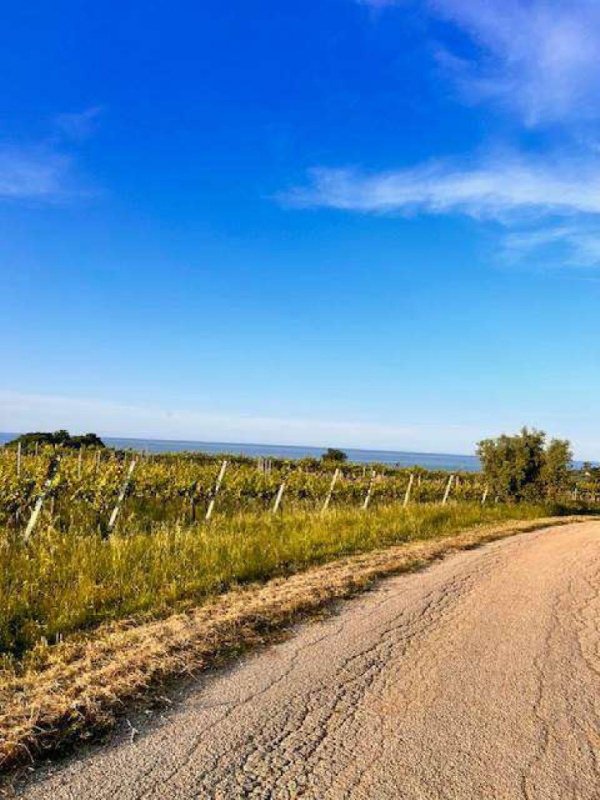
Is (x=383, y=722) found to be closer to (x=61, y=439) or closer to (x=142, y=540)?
(x=142, y=540)

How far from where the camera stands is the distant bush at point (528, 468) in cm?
2725

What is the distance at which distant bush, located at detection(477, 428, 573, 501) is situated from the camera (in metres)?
27.2

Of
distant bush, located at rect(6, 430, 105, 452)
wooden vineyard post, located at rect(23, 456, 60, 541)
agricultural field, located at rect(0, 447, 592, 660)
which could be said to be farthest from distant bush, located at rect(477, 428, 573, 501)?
distant bush, located at rect(6, 430, 105, 452)

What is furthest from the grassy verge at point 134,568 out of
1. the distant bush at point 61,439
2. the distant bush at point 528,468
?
the distant bush at point 61,439

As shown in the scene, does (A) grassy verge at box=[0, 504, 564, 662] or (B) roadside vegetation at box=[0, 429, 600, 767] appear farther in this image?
(A) grassy verge at box=[0, 504, 564, 662]

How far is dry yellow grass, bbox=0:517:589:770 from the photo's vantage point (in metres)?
3.75

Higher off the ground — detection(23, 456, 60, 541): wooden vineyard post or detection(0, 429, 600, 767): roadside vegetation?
detection(23, 456, 60, 541): wooden vineyard post

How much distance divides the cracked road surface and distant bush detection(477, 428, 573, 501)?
21497 millimetres

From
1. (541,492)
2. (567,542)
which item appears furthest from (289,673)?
(541,492)

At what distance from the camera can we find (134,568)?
25.1 ft

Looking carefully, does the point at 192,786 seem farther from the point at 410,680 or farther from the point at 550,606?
the point at 550,606

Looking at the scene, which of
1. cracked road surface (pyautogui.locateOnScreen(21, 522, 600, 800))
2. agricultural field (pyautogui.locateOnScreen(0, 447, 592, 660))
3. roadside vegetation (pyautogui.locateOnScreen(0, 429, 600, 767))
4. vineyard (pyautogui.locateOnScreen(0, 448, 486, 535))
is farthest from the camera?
vineyard (pyautogui.locateOnScreen(0, 448, 486, 535))

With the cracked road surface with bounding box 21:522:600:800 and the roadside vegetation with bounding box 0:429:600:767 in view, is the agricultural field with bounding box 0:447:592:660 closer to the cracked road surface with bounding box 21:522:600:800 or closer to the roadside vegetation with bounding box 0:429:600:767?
the roadside vegetation with bounding box 0:429:600:767

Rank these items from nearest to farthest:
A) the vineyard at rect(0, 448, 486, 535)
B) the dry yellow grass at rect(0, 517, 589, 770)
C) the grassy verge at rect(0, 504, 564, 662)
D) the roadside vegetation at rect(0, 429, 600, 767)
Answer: the dry yellow grass at rect(0, 517, 589, 770) → the roadside vegetation at rect(0, 429, 600, 767) → the grassy verge at rect(0, 504, 564, 662) → the vineyard at rect(0, 448, 486, 535)
